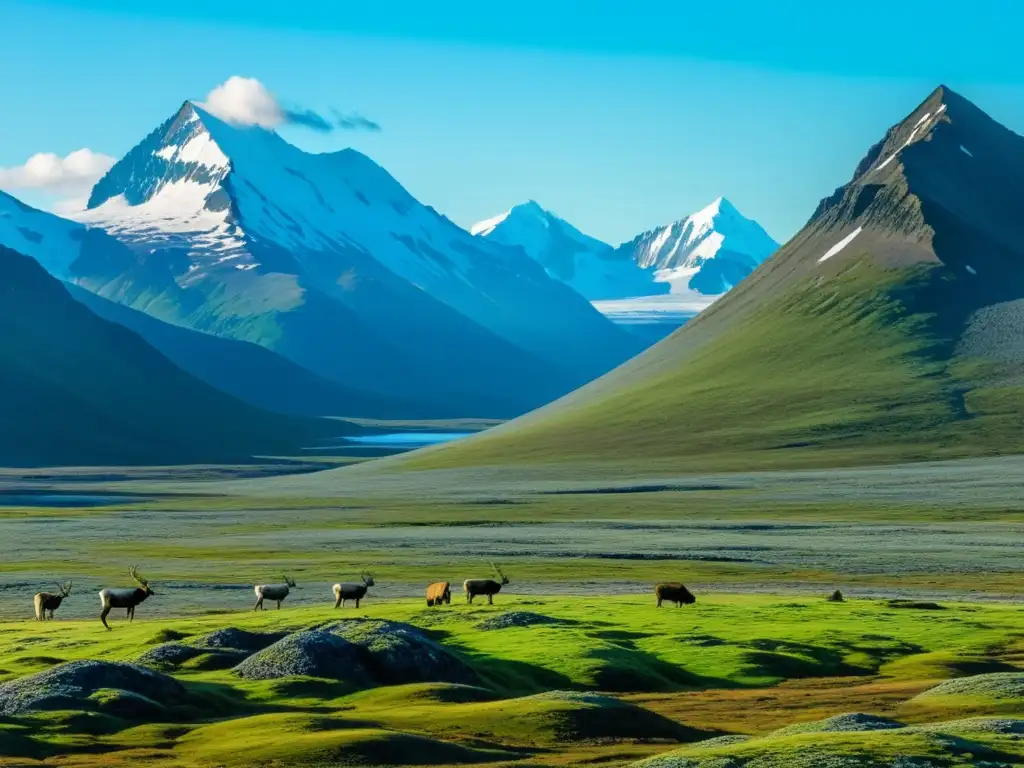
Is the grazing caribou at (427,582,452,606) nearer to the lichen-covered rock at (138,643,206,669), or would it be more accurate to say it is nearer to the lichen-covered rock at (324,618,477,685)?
the lichen-covered rock at (324,618,477,685)

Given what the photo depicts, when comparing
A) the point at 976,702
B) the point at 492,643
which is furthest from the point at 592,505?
the point at 976,702

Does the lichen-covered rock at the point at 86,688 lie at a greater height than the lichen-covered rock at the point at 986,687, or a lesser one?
greater

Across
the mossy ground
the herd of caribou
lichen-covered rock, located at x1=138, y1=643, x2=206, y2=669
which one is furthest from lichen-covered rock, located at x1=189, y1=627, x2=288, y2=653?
the herd of caribou

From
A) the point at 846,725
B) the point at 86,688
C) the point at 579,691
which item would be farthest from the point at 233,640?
the point at 846,725

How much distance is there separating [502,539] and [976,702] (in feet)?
314

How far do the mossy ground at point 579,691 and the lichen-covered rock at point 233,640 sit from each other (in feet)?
11.9

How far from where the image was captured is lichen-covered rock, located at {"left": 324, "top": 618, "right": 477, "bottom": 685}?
61875 millimetres

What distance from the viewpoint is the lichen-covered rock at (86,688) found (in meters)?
52.2

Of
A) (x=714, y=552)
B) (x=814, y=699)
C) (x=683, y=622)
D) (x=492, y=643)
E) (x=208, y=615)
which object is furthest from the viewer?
(x=714, y=552)

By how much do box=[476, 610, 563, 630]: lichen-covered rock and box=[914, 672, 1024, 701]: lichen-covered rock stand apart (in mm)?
21242

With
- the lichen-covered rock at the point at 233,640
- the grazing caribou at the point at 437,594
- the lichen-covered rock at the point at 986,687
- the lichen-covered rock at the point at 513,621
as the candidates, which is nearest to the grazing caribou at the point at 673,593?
the lichen-covered rock at the point at 513,621

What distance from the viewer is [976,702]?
181 ft

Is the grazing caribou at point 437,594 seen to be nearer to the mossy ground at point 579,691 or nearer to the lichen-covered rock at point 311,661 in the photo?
the mossy ground at point 579,691

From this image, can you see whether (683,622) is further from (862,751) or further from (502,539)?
(502,539)
